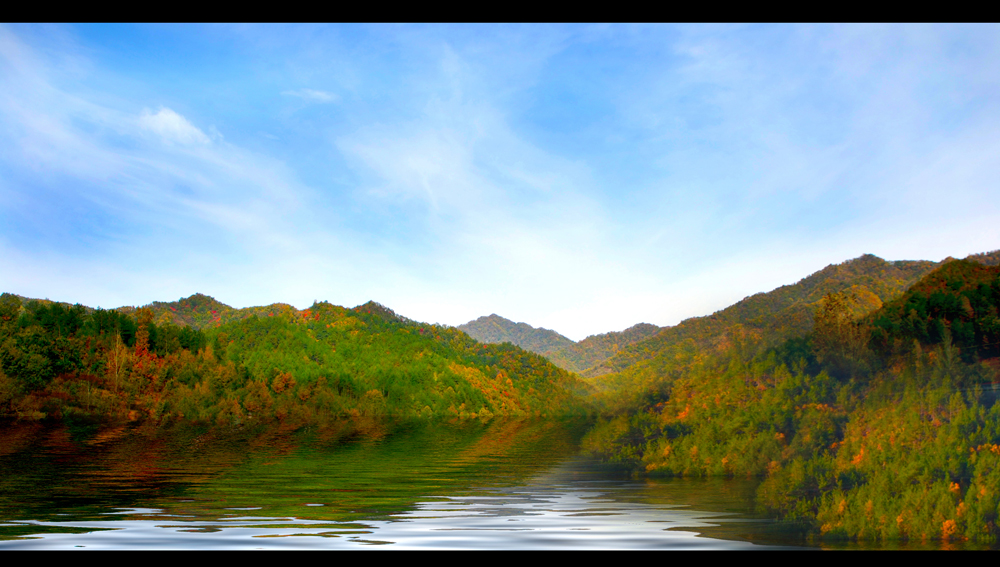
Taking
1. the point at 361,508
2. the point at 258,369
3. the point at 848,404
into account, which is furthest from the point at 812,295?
the point at 258,369

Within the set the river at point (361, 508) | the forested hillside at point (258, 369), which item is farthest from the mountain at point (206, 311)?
the river at point (361, 508)

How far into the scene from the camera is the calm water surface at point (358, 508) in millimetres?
8602

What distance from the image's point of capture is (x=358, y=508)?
1292 centimetres

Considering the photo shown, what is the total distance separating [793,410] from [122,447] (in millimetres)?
34677

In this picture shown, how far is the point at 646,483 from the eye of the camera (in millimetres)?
17547

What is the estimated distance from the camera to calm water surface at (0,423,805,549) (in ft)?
28.2

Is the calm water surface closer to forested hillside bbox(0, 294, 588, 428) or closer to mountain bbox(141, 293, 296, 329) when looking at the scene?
forested hillside bbox(0, 294, 588, 428)

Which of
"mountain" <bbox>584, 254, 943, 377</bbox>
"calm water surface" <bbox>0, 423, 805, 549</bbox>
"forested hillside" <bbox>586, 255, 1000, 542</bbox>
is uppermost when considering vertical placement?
"mountain" <bbox>584, 254, 943, 377</bbox>

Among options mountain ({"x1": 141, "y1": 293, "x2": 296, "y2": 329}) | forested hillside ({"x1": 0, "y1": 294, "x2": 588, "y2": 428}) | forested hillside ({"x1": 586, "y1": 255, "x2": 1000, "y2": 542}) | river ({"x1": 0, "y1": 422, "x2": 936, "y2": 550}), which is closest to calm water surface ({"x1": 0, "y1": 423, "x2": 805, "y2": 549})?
river ({"x1": 0, "y1": 422, "x2": 936, "y2": 550})

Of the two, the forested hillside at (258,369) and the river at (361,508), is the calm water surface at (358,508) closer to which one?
the river at (361,508)

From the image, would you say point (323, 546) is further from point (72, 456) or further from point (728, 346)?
point (72, 456)

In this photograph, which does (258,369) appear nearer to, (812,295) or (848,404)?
(812,295)
